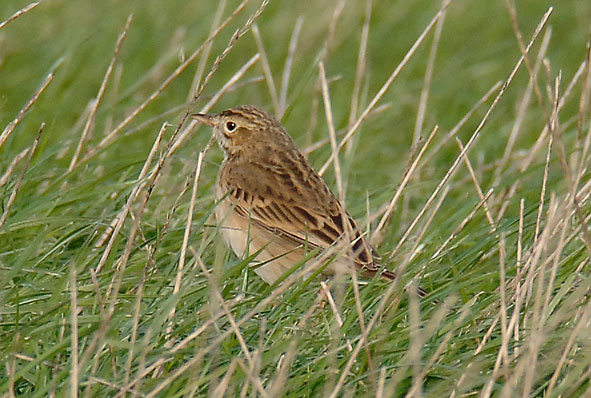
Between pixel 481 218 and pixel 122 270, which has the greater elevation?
pixel 122 270

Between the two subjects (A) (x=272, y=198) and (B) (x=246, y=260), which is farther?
(A) (x=272, y=198)

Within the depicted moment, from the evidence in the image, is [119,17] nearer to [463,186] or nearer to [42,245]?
[463,186]

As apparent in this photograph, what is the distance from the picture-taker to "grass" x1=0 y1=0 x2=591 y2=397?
4.06m

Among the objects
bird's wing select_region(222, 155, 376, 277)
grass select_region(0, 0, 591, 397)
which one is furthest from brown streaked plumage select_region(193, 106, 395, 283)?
grass select_region(0, 0, 591, 397)

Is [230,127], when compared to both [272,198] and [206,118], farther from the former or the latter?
[272,198]

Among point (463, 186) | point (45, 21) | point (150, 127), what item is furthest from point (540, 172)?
point (45, 21)

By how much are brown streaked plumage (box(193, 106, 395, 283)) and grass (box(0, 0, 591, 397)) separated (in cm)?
18

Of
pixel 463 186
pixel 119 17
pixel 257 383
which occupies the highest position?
pixel 119 17

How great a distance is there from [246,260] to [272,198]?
5.05 ft

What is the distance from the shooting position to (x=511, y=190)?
6637 mm

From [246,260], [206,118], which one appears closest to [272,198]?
[206,118]

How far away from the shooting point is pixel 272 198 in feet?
20.5

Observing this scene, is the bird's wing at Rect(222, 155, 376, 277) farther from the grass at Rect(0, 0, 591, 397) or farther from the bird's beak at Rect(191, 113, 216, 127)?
the bird's beak at Rect(191, 113, 216, 127)

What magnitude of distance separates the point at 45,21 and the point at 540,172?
4912mm
